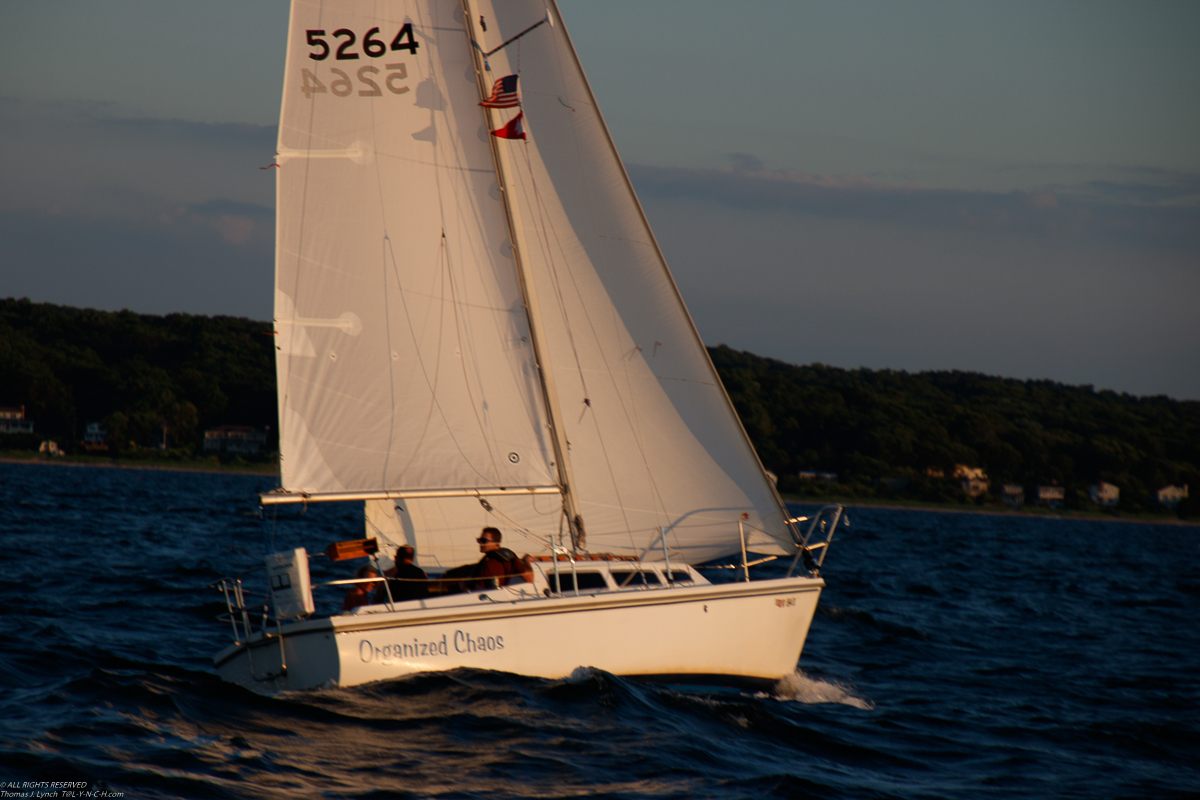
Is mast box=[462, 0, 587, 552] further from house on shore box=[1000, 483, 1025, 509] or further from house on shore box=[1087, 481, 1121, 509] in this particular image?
house on shore box=[1087, 481, 1121, 509]

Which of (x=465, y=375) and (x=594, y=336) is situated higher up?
(x=594, y=336)

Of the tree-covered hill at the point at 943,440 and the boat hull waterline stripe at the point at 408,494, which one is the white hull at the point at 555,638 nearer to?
the boat hull waterline stripe at the point at 408,494

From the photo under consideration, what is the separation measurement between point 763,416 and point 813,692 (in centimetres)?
7255

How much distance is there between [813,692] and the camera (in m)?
12.1

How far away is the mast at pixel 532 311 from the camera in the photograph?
39.3ft

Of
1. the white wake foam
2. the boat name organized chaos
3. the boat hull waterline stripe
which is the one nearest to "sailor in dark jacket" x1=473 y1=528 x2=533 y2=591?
the boat name organized chaos

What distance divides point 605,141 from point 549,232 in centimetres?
121

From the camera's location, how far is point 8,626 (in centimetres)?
1289

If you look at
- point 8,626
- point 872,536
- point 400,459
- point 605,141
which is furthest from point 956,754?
point 872,536

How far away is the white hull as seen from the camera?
972 centimetres

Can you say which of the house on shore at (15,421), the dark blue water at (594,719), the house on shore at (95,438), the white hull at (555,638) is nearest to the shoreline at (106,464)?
the house on shore at (95,438)

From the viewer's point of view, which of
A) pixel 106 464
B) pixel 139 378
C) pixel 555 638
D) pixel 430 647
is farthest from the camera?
pixel 139 378

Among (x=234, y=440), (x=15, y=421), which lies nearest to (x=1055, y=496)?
(x=234, y=440)

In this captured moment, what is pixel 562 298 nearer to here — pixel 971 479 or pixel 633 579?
pixel 633 579
